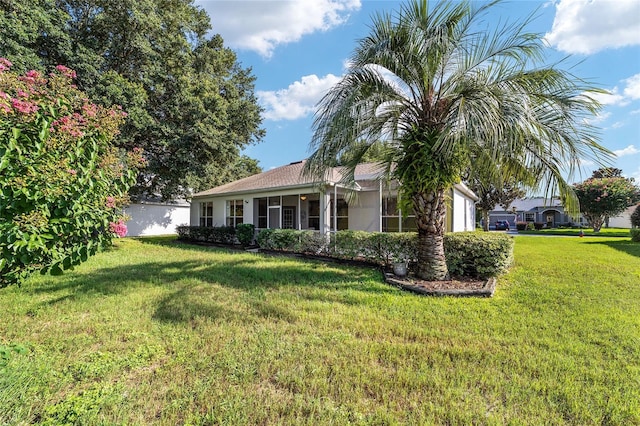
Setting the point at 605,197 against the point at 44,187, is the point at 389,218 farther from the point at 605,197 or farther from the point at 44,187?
the point at 605,197

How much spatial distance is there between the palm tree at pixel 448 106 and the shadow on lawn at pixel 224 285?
2388 millimetres

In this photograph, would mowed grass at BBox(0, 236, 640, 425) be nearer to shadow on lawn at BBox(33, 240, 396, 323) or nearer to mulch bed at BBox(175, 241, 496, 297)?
shadow on lawn at BBox(33, 240, 396, 323)

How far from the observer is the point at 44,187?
3.10 m

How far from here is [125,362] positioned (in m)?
3.32

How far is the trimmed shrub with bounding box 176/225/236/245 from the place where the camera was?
51.1 ft

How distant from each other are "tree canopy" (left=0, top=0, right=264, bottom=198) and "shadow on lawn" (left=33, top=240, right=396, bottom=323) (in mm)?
9285

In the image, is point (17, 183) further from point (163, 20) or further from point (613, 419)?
point (163, 20)

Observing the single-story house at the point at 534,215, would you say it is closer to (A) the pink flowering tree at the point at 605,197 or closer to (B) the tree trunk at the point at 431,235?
(A) the pink flowering tree at the point at 605,197

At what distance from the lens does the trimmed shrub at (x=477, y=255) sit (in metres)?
7.24

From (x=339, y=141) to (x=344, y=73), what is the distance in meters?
1.78

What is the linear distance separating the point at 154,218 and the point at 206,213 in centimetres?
812

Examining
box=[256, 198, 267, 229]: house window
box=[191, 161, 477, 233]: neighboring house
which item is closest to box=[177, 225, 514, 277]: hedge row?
box=[191, 161, 477, 233]: neighboring house

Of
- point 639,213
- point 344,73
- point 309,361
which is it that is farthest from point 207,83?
point 639,213

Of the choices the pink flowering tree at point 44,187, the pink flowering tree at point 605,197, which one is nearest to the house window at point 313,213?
the pink flowering tree at point 44,187
